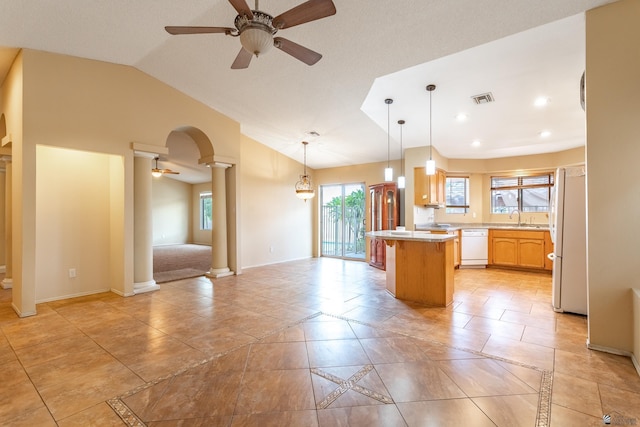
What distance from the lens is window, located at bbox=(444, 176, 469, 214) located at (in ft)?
23.9

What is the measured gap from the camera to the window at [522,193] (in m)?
6.61

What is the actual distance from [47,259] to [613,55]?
696 cm

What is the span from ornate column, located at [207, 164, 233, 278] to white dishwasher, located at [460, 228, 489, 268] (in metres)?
5.06

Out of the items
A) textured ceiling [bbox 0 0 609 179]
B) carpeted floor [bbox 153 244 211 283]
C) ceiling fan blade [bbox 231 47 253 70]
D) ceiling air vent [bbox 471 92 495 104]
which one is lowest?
carpeted floor [bbox 153 244 211 283]

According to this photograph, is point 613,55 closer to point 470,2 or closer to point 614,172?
point 614,172

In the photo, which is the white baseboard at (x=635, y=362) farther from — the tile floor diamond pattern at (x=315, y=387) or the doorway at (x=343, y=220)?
the doorway at (x=343, y=220)

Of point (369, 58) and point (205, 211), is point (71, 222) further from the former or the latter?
point (205, 211)

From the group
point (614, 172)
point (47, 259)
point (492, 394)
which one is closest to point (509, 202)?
point (614, 172)

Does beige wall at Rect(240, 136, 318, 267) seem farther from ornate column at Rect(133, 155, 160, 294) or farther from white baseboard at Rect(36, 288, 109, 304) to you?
white baseboard at Rect(36, 288, 109, 304)

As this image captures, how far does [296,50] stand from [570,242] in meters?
3.86

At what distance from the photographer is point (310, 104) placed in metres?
4.91

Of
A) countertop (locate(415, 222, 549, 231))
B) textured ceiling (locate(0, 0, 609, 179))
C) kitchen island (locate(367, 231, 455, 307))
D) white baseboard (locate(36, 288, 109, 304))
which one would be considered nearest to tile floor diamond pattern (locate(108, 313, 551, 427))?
kitchen island (locate(367, 231, 455, 307))

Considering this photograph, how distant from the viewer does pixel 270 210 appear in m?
7.35

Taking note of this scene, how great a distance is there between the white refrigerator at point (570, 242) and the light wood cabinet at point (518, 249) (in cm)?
262
